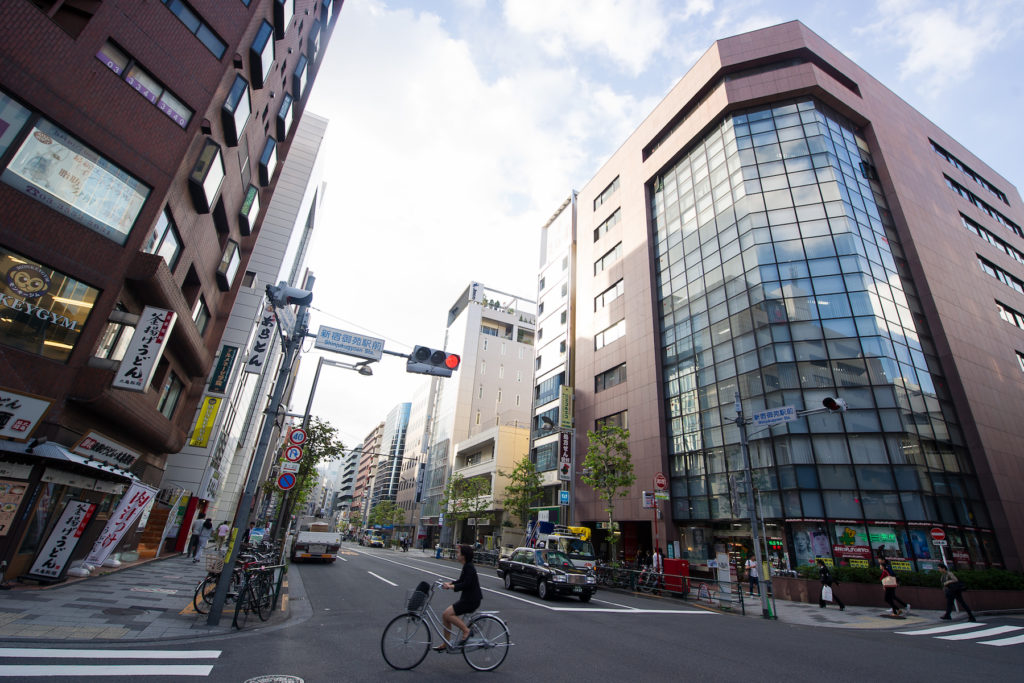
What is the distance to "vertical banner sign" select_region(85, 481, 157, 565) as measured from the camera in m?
12.5

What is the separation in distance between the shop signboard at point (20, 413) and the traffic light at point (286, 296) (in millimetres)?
5753

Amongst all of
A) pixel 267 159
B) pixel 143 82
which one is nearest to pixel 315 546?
pixel 267 159

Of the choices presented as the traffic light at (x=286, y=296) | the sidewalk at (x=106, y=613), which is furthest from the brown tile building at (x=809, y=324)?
the sidewalk at (x=106, y=613)

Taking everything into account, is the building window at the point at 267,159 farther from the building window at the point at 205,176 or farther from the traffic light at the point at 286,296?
the traffic light at the point at 286,296

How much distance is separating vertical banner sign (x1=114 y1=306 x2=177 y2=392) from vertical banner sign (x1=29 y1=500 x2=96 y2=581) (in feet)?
10.0

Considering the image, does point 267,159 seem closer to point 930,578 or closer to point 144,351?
point 144,351

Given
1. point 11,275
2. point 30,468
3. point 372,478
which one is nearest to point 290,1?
point 11,275

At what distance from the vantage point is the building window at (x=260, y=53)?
59.9ft

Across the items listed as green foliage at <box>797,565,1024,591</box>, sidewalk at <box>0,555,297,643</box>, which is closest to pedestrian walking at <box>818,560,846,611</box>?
green foliage at <box>797,565,1024,591</box>

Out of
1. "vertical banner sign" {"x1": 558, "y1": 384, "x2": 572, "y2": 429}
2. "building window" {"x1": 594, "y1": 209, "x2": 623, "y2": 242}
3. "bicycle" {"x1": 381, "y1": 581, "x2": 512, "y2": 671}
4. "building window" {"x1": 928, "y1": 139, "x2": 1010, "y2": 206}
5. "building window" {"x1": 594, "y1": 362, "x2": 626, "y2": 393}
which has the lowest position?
"bicycle" {"x1": 381, "y1": 581, "x2": 512, "y2": 671}

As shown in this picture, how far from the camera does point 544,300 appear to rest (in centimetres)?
5031

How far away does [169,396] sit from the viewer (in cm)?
1953

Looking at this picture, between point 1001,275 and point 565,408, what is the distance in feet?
114

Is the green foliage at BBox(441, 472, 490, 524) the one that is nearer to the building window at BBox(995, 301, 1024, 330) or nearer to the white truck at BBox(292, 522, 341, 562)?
the white truck at BBox(292, 522, 341, 562)
